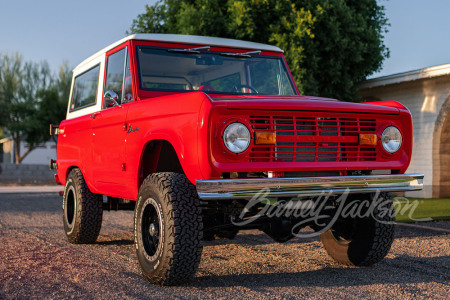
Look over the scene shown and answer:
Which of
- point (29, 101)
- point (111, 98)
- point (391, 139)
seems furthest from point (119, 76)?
point (29, 101)

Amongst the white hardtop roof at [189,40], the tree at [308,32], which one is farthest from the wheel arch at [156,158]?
the tree at [308,32]

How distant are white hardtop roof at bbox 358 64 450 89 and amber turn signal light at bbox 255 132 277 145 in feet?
34.8

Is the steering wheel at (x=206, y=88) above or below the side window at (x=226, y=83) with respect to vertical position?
below

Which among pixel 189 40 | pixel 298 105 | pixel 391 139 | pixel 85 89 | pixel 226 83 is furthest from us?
pixel 85 89

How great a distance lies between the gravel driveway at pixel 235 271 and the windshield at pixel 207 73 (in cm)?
183

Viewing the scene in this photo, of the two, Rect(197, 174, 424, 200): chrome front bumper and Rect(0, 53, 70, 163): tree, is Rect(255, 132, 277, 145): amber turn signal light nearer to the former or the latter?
Rect(197, 174, 424, 200): chrome front bumper

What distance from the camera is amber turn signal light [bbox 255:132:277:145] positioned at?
430 cm

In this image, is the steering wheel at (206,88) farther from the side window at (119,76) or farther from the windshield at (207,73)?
the side window at (119,76)

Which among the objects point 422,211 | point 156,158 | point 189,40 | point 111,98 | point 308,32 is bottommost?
point 422,211

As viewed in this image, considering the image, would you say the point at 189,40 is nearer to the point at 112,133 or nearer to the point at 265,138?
the point at 112,133

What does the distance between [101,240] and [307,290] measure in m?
3.66

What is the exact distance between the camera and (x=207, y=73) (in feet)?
19.8

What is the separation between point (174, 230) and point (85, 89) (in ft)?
12.0

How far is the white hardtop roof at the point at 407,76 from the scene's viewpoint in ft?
45.1
